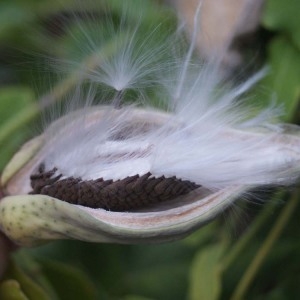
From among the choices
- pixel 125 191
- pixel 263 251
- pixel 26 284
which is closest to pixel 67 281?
pixel 26 284

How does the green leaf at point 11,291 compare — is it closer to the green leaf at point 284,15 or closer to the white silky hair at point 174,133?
the white silky hair at point 174,133

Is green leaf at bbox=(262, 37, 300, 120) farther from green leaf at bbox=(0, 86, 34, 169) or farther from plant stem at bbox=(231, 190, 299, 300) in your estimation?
green leaf at bbox=(0, 86, 34, 169)

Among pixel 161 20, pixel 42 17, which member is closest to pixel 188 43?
pixel 161 20

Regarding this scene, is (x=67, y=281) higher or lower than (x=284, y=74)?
lower

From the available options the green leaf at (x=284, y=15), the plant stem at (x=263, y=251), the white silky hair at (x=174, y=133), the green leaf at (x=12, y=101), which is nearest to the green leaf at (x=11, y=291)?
the white silky hair at (x=174, y=133)

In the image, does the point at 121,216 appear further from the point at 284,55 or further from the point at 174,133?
the point at 284,55

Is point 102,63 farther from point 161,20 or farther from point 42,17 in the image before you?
point 42,17
